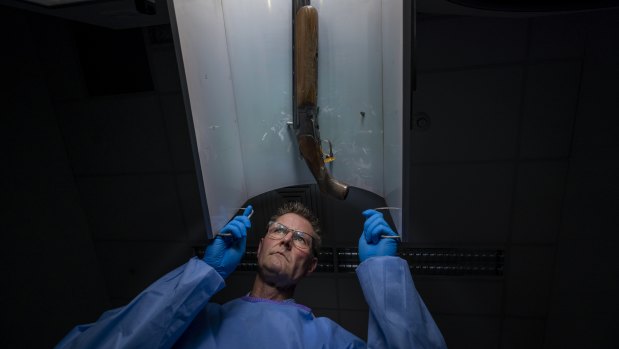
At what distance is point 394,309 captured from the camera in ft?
2.74

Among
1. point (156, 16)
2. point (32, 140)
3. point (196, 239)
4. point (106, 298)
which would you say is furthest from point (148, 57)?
point (106, 298)

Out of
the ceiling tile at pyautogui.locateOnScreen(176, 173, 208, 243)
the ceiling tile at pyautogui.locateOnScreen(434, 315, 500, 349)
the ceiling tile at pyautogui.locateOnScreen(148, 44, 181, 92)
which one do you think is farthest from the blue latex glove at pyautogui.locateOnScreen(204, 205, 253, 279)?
the ceiling tile at pyautogui.locateOnScreen(434, 315, 500, 349)

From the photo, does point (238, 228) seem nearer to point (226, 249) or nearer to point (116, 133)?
point (226, 249)

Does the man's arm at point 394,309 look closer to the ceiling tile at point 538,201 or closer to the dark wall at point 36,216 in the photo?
the ceiling tile at point 538,201

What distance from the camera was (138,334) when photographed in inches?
30.9

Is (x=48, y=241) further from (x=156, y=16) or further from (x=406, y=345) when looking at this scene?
(x=406, y=345)

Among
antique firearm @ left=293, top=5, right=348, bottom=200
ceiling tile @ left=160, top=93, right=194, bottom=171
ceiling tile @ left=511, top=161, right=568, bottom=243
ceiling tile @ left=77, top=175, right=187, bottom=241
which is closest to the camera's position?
antique firearm @ left=293, top=5, right=348, bottom=200

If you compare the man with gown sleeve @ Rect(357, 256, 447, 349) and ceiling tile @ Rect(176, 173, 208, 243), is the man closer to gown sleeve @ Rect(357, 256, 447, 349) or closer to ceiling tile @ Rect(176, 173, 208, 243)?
gown sleeve @ Rect(357, 256, 447, 349)

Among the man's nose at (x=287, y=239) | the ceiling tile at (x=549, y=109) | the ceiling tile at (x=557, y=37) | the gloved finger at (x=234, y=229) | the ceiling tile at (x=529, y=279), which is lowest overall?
the ceiling tile at (x=529, y=279)

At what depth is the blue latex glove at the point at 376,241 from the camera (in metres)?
0.95

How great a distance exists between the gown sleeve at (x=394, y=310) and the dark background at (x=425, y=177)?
44 cm

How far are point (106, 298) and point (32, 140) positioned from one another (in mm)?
932

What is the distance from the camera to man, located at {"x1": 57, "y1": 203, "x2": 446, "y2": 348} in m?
0.81

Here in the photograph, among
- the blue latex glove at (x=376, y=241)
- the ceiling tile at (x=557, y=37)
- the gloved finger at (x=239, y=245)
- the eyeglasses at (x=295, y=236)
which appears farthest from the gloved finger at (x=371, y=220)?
the ceiling tile at (x=557, y=37)
